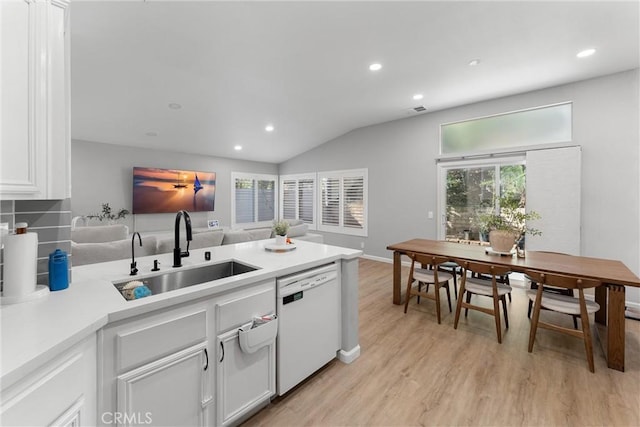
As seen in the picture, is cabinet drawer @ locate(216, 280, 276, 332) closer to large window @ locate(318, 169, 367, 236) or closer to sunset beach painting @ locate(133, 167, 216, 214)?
large window @ locate(318, 169, 367, 236)

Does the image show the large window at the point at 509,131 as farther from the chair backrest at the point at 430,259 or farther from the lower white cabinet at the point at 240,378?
the lower white cabinet at the point at 240,378

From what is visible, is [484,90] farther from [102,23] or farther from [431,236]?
[102,23]

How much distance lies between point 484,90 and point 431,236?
255 centimetres

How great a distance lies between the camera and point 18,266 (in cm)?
112

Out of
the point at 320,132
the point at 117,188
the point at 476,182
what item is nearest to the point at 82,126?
the point at 117,188

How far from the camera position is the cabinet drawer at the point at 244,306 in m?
1.42

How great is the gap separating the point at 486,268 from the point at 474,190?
2.46 metres

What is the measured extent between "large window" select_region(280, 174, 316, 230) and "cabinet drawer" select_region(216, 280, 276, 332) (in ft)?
18.1

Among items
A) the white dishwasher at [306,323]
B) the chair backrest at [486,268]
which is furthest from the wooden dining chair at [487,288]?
the white dishwasher at [306,323]

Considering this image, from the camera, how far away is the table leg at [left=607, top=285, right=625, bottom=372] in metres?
2.09

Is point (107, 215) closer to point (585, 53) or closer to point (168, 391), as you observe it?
point (168, 391)

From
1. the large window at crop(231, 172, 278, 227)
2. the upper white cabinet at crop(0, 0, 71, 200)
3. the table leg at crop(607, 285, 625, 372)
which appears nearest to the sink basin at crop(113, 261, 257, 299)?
the upper white cabinet at crop(0, 0, 71, 200)

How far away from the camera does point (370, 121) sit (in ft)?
18.5

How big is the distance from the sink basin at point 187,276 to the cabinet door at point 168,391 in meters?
0.55
